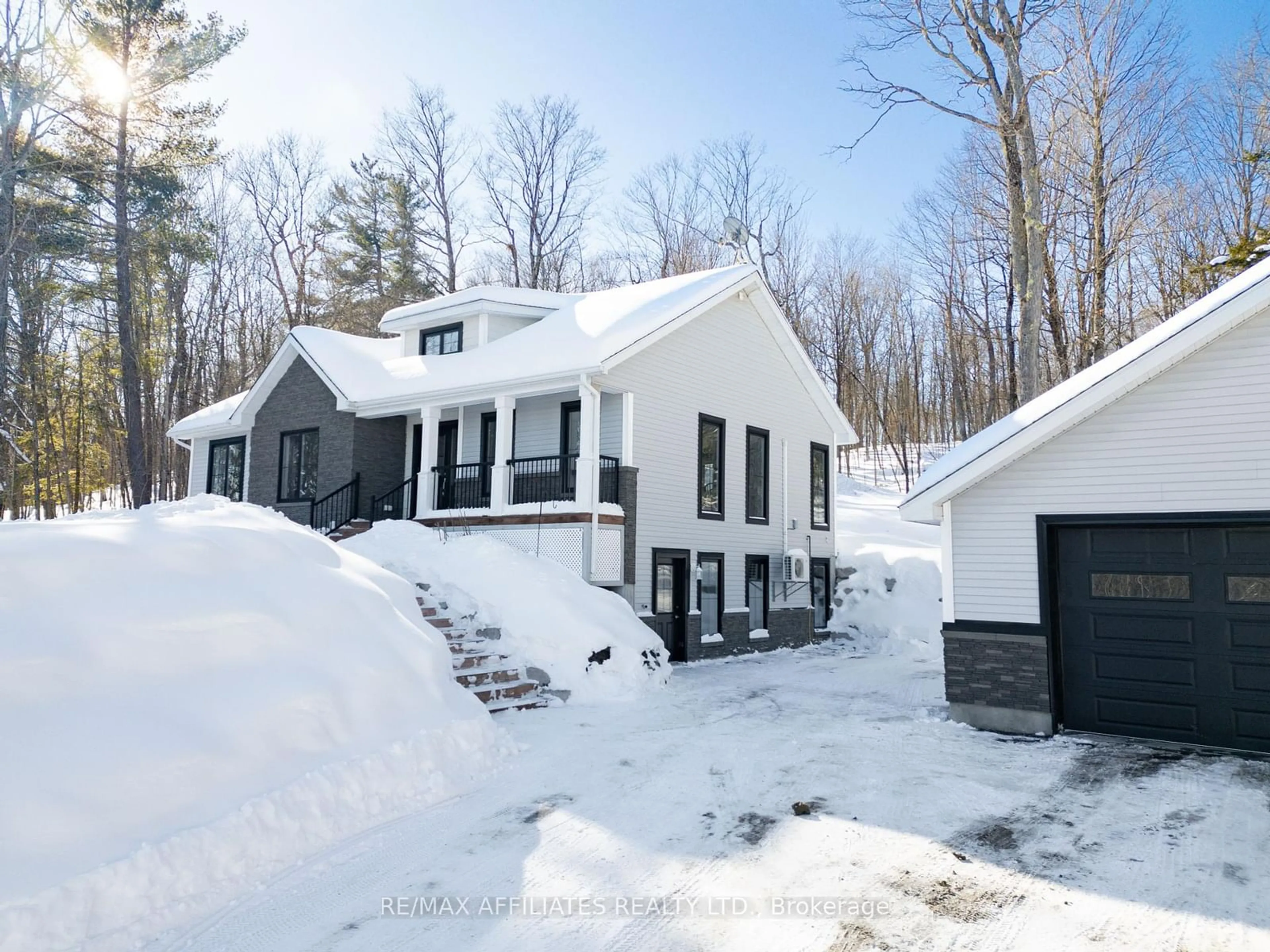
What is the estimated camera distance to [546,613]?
10.1 m

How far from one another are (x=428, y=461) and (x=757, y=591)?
7193 mm

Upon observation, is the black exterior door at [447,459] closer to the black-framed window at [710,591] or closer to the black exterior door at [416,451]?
the black exterior door at [416,451]

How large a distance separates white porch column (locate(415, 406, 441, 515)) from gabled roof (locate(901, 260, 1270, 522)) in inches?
350

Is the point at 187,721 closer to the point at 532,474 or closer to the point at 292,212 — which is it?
the point at 532,474

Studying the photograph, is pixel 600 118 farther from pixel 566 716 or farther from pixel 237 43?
pixel 566 716

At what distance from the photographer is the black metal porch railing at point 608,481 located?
1335 centimetres

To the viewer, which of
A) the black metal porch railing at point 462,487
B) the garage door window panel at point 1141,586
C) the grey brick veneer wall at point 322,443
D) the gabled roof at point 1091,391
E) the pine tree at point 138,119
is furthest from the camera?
the pine tree at point 138,119

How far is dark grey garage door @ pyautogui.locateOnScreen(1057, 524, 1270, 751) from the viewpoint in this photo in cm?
749

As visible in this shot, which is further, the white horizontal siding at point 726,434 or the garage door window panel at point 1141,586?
the white horizontal siding at point 726,434

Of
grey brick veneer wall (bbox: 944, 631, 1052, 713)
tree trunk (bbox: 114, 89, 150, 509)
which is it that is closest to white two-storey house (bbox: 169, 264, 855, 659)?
tree trunk (bbox: 114, 89, 150, 509)

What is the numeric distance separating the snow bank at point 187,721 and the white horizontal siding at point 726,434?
7.27 meters

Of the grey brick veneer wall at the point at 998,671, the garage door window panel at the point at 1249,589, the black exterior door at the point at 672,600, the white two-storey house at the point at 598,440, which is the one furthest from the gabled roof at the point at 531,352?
the garage door window panel at the point at 1249,589

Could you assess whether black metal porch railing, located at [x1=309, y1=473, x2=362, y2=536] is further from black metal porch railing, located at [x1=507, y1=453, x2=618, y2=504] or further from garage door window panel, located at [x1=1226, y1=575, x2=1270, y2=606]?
garage door window panel, located at [x1=1226, y1=575, x2=1270, y2=606]

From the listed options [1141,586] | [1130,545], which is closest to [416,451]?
[1130,545]
